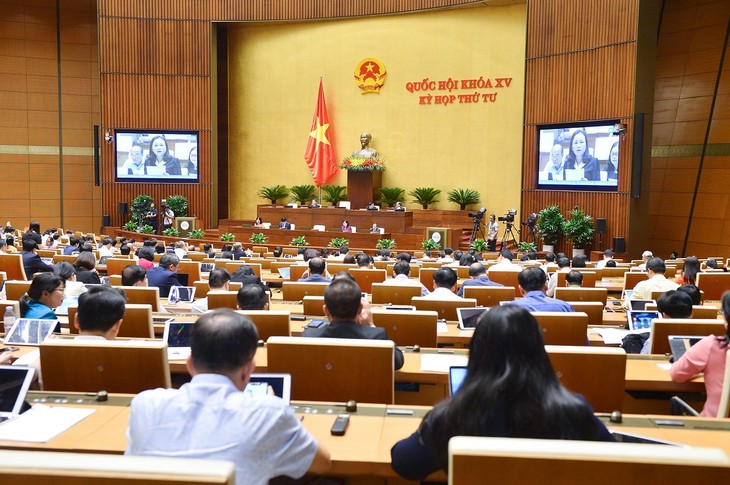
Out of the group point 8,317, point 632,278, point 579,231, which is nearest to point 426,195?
point 579,231

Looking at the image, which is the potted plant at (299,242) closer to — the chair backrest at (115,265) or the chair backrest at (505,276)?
the chair backrest at (115,265)

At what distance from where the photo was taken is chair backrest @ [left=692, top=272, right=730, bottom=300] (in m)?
7.93

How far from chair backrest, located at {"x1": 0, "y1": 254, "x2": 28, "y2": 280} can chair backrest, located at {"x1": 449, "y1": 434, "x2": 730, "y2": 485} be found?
8.68 m

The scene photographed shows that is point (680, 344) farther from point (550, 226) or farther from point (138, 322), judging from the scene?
point (550, 226)

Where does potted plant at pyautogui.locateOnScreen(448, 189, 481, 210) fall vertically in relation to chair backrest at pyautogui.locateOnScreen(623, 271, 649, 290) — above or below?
above

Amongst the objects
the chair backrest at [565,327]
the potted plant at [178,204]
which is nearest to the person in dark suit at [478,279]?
the chair backrest at [565,327]

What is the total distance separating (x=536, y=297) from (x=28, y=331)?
10.9 ft

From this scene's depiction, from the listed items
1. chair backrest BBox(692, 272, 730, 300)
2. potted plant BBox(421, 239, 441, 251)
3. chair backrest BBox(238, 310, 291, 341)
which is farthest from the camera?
potted plant BBox(421, 239, 441, 251)

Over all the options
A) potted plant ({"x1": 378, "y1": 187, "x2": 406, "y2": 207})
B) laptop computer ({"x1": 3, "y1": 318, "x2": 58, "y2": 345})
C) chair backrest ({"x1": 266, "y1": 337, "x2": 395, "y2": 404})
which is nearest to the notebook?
chair backrest ({"x1": 266, "y1": 337, "x2": 395, "y2": 404})

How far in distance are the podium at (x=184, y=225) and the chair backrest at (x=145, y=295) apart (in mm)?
13871

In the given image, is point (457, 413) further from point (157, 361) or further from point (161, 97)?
point (161, 97)

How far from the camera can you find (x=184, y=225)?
19328 millimetres

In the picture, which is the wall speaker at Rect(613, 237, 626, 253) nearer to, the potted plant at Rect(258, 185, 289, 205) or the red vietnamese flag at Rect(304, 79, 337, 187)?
the red vietnamese flag at Rect(304, 79, 337, 187)

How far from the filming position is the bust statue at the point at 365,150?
64.3 feet
